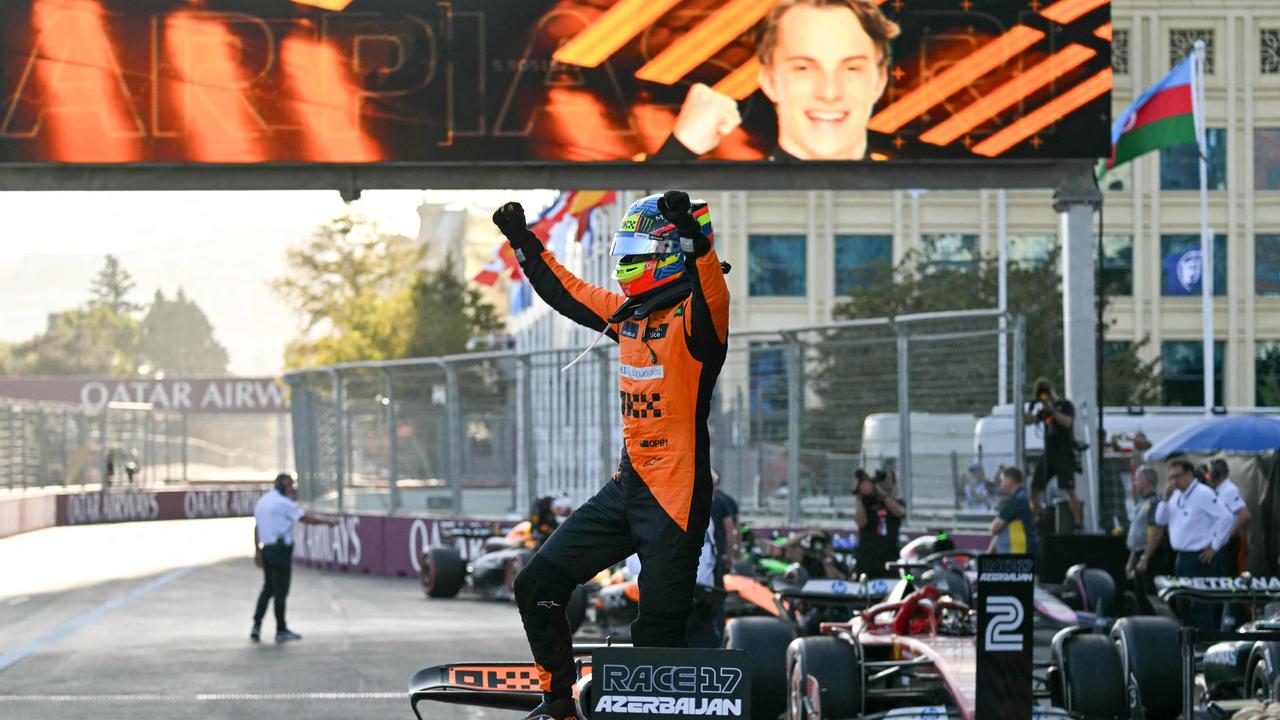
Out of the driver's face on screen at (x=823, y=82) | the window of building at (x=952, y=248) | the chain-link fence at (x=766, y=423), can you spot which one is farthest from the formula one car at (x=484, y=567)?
the window of building at (x=952, y=248)

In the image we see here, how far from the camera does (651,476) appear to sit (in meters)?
6.84

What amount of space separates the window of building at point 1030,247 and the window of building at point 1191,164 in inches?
136

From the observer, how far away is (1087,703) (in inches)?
387

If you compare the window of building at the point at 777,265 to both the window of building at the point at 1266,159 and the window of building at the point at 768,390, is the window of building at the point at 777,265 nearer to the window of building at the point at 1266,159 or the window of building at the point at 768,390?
the window of building at the point at 1266,159

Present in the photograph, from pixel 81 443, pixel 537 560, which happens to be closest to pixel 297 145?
pixel 537 560

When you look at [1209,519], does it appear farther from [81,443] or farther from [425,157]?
[81,443]

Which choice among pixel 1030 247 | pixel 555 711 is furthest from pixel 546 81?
pixel 1030 247

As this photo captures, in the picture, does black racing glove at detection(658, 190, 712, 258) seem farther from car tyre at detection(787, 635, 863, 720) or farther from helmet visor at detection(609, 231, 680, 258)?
car tyre at detection(787, 635, 863, 720)

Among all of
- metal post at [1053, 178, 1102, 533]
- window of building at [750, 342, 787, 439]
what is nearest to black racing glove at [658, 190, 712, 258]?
metal post at [1053, 178, 1102, 533]

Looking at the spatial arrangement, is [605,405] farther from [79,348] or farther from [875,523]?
[79,348]

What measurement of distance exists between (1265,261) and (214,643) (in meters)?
43.9

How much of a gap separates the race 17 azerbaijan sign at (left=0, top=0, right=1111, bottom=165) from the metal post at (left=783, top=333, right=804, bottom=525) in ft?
12.2

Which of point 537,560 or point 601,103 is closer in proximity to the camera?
point 537,560

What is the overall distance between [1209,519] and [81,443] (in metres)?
37.7
